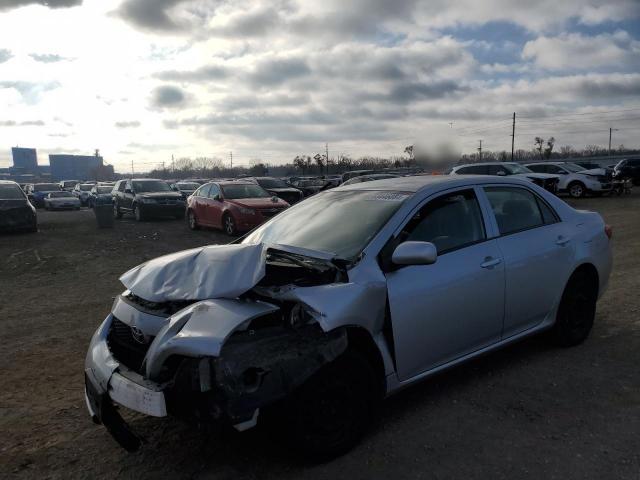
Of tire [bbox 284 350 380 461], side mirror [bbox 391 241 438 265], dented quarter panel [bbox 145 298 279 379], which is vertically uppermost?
side mirror [bbox 391 241 438 265]

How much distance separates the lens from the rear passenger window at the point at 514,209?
421 centimetres

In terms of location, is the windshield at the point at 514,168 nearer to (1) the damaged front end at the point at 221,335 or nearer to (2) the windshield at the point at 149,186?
(2) the windshield at the point at 149,186

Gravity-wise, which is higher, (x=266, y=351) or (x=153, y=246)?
(x=266, y=351)

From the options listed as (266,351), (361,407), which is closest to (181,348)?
(266,351)

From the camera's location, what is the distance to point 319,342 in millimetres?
2889

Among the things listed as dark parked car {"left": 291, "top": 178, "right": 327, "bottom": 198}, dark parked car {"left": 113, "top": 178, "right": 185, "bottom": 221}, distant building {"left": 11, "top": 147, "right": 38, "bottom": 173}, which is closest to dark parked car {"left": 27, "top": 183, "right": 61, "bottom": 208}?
dark parked car {"left": 291, "top": 178, "right": 327, "bottom": 198}

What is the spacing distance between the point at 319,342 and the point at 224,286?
2.22ft

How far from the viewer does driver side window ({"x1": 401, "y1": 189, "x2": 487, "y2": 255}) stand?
367 cm

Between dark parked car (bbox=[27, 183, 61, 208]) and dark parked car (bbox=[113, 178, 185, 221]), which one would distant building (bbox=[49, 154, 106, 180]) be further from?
dark parked car (bbox=[113, 178, 185, 221])

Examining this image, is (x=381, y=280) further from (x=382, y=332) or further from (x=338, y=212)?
(x=338, y=212)

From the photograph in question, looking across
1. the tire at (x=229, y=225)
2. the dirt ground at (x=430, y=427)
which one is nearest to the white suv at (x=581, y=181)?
the tire at (x=229, y=225)

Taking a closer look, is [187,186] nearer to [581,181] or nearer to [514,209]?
[581,181]

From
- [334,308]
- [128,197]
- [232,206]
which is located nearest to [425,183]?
[334,308]

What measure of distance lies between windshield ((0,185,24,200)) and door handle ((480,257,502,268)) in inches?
635
